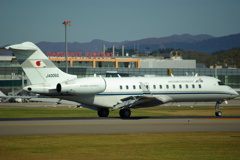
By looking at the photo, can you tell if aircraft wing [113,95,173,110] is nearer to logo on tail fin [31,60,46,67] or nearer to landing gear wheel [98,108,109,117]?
landing gear wheel [98,108,109,117]

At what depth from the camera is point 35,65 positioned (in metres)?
39.5

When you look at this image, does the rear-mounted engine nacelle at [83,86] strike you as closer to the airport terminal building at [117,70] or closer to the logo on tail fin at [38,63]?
the logo on tail fin at [38,63]

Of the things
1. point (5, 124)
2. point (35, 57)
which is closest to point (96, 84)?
point (35, 57)

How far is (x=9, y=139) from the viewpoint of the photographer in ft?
89.5

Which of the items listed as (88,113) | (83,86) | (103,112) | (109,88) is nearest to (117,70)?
(88,113)

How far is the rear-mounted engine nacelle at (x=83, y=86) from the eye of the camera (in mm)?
38906

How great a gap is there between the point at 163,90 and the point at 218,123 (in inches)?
309

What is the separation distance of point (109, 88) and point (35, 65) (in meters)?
6.73

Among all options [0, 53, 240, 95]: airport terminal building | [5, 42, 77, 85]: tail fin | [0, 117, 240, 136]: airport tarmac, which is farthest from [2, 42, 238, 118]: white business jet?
[0, 53, 240, 95]: airport terminal building

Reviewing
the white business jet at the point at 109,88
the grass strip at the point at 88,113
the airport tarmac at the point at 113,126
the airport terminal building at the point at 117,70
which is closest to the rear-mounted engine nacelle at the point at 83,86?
the white business jet at the point at 109,88

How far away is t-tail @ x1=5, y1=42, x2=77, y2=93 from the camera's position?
38875 mm

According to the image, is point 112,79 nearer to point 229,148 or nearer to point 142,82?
point 142,82

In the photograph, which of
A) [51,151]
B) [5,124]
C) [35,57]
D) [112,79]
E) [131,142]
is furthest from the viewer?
[112,79]

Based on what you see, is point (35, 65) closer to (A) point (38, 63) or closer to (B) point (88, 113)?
(A) point (38, 63)
